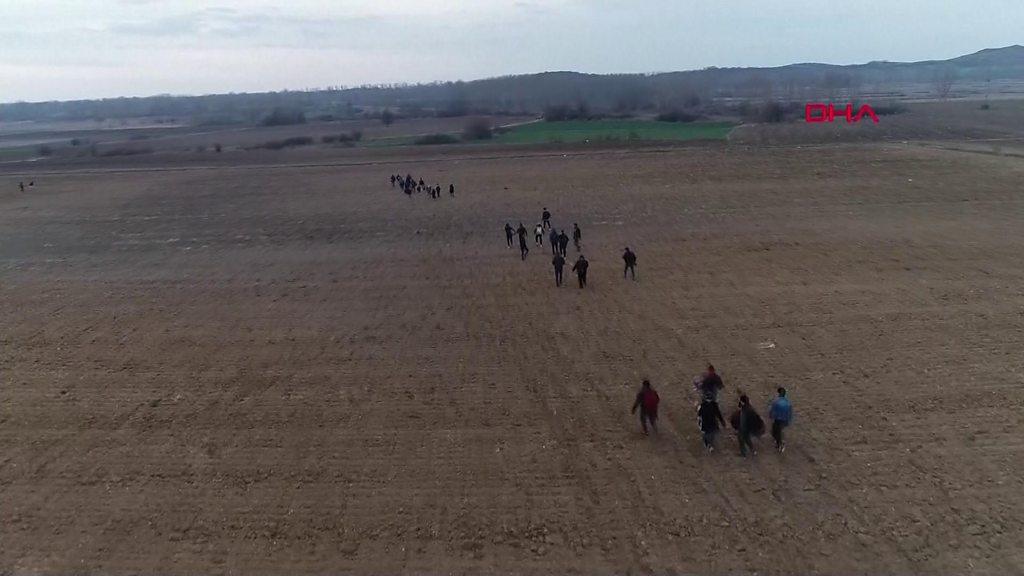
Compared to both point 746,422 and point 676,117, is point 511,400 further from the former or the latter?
point 676,117

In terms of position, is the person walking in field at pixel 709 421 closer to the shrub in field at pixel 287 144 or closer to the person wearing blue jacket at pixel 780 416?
the person wearing blue jacket at pixel 780 416

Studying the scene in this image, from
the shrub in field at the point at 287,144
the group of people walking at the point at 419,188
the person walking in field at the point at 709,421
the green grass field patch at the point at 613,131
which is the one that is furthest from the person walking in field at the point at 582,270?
the shrub in field at the point at 287,144

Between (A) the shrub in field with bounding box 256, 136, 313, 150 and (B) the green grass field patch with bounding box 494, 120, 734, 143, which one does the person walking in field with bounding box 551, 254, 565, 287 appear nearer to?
(B) the green grass field patch with bounding box 494, 120, 734, 143

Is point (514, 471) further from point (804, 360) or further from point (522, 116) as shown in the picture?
point (522, 116)

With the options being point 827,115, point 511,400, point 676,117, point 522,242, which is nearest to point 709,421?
point 511,400

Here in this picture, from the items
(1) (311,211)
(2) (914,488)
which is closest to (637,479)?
(2) (914,488)
